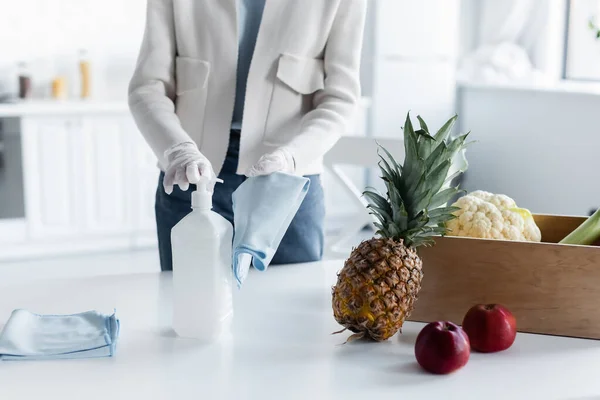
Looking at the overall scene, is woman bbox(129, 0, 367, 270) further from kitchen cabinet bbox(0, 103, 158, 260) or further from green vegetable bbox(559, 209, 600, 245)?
kitchen cabinet bbox(0, 103, 158, 260)

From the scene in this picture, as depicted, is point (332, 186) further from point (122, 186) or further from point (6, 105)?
point (6, 105)

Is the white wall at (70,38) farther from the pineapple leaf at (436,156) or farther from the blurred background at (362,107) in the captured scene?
the pineapple leaf at (436,156)

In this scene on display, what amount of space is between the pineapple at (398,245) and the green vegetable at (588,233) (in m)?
0.26

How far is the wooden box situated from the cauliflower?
4cm

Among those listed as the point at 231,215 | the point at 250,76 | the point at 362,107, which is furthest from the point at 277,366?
the point at 362,107

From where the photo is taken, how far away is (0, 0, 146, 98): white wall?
5.04 metres

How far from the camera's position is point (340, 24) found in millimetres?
1827

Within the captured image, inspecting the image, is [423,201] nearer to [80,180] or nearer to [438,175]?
[438,175]

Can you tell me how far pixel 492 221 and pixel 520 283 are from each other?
0.12 m

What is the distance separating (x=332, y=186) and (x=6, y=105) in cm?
203

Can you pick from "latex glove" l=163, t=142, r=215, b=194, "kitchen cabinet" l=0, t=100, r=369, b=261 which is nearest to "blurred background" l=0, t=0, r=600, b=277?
"kitchen cabinet" l=0, t=100, r=369, b=261

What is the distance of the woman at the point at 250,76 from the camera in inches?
71.9

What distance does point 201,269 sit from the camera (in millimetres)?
1265

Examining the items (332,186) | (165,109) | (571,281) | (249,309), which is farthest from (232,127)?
(332,186)
